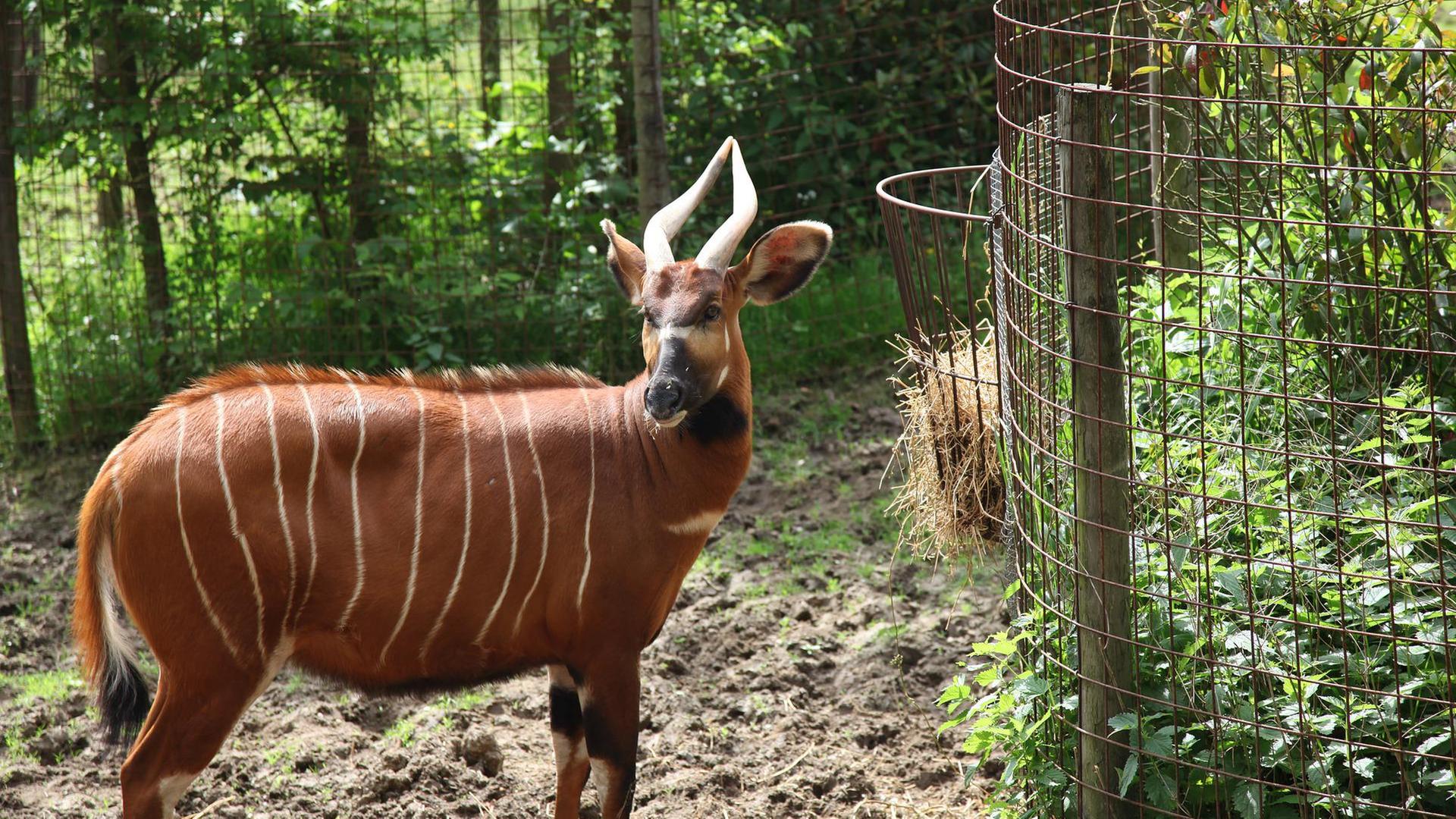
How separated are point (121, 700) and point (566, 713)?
3.76 ft

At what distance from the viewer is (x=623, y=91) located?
303 inches

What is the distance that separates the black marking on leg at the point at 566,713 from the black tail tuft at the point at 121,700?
105 cm

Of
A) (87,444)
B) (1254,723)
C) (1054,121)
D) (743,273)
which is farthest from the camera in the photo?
(87,444)

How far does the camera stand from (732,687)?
4785mm

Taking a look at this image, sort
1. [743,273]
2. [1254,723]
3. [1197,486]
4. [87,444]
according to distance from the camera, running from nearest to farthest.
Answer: [1254,723] < [1197,486] < [743,273] < [87,444]

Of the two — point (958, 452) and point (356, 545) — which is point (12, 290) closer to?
point (356, 545)

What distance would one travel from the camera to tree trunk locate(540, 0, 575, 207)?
7.26 m

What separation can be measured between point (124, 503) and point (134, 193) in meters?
4.16

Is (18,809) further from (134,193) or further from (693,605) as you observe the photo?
(134,193)

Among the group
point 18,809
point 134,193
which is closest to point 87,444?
point 134,193

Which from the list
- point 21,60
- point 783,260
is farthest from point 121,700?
point 21,60

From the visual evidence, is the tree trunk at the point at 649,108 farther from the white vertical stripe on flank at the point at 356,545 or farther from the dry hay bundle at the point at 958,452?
the white vertical stripe on flank at the point at 356,545

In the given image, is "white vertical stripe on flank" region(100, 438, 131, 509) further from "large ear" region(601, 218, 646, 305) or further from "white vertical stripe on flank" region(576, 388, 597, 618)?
"large ear" region(601, 218, 646, 305)

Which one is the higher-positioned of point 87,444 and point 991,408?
point 991,408
